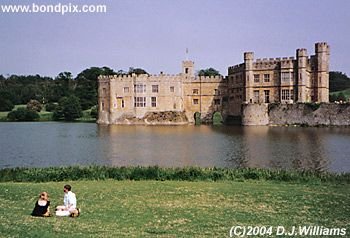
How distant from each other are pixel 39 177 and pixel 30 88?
82673 mm

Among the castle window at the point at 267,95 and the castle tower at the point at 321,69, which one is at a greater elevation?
the castle tower at the point at 321,69

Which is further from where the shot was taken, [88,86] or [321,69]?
[88,86]

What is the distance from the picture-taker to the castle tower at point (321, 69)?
49156 millimetres

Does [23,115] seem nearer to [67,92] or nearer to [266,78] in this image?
[67,92]

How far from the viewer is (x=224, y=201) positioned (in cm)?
1050

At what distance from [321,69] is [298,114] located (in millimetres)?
6876

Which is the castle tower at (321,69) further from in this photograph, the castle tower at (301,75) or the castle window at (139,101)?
the castle window at (139,101)

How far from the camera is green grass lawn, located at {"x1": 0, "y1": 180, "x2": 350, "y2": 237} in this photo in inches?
311

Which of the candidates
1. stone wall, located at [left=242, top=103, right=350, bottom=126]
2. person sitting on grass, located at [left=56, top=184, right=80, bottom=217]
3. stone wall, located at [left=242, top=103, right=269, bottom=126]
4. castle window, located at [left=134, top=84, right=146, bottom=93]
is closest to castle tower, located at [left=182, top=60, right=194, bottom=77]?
castle window, located at [left=134, top=84, right=146, bottom=93]

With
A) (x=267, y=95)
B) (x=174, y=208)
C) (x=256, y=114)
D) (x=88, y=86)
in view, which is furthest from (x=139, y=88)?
(x=174, y=208)

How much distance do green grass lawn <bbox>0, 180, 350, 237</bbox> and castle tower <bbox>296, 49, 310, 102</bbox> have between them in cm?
3582

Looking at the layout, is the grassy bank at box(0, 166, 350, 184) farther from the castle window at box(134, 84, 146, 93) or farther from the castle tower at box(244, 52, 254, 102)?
the castle window at box(134, 84, 146, 93)

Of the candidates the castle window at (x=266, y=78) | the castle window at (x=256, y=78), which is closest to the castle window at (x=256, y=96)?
the castle window at (x=256, y=78)

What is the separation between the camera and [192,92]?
2277 inches
